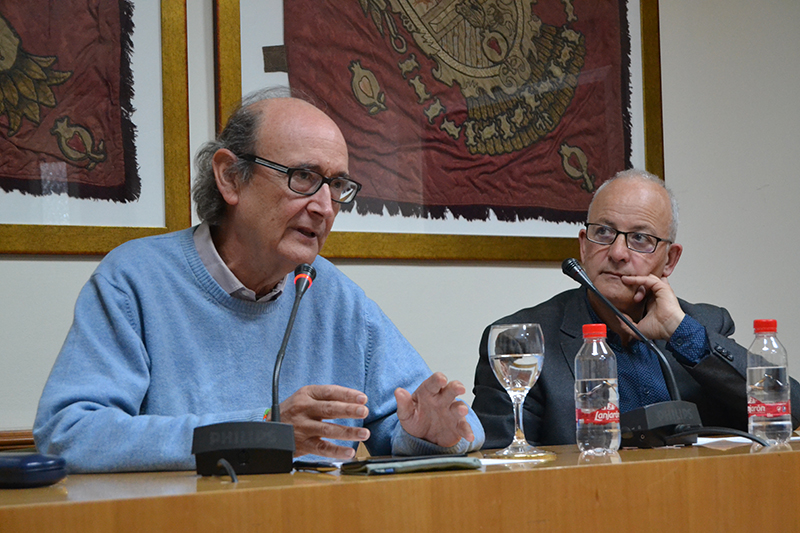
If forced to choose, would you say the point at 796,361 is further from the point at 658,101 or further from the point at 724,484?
the point at 724,484

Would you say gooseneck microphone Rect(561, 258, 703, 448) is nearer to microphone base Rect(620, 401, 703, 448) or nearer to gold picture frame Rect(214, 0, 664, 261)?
microphone base Rect(620, 401, 703, 448)

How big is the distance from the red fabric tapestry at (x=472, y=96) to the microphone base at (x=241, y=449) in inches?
57.6

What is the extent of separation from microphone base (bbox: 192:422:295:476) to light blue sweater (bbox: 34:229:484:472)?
18 cm

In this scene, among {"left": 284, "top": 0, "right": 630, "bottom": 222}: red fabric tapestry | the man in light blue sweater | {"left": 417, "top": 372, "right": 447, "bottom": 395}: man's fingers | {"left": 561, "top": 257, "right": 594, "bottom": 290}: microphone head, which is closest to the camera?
{"left": 417, "top": 372, "right": 447, "bottom": 395}: man's fingers

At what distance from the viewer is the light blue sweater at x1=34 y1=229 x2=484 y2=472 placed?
1281mm

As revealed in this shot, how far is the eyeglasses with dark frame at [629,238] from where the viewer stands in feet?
7.09

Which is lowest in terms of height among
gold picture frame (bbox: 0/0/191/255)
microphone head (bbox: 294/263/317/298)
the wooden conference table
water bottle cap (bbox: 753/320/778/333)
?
the wooden conference table

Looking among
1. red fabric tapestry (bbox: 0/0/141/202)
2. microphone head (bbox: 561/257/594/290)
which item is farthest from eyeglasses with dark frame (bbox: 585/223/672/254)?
red fabric tapestry (bbox: 0/0/141/202)

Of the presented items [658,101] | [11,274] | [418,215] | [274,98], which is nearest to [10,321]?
[11,274]

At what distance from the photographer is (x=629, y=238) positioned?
217 cm

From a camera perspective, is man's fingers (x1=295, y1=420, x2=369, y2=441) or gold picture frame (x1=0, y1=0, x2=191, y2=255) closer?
man's fingers (x1=295, y1=420, x2=369, y2=441)

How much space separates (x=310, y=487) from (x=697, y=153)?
2.60 m

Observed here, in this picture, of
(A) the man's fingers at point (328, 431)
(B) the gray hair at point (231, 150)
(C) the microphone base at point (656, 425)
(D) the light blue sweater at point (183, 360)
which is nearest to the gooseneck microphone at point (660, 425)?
(C) the microphone base at point (656, 425)

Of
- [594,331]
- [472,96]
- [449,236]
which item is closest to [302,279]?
[594,331]
